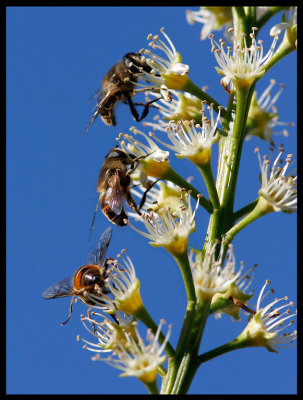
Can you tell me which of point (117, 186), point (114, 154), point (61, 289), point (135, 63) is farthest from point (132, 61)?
point (61, 289)

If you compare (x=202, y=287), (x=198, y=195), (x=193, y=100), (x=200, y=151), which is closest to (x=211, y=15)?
(x=193, y=100)

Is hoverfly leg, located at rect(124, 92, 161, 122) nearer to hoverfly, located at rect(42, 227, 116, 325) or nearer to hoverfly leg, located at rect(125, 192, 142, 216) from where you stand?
hoverfly leg, located at rect(125, 192, 142, 216)

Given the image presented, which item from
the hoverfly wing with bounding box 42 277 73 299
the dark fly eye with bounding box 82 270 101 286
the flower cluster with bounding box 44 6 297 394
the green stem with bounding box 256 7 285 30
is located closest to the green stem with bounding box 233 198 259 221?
the flower cluster with bounding box 44 6 297 394

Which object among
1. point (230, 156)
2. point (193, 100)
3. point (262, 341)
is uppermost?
point (193, 100)

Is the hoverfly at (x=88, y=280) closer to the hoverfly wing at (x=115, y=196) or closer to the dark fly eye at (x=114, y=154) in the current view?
the hoverfly wing at (x=115, y=196)

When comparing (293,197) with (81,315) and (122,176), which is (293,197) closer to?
(122,176)

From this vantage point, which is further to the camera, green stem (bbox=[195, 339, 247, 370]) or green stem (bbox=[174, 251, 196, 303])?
green stem (bbox=[174, 251, 196, 303])
